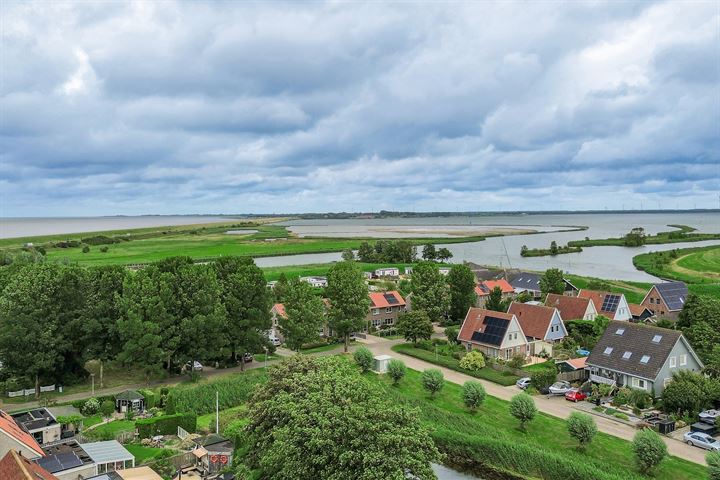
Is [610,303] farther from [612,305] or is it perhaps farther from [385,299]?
[385,299]

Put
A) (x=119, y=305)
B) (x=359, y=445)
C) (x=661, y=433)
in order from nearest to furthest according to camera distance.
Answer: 1. (x=359, y=445)
2. (x=661, y=433)
3. (x=119, y=305)

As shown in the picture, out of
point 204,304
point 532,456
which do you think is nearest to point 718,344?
point 532,456

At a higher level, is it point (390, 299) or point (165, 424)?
point (390, 299)

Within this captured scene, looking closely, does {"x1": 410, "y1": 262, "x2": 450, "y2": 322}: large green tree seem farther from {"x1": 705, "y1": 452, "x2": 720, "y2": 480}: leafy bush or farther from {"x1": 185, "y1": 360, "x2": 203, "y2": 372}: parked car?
{"x1": 705, "y1": 452, "x2": 720, "y2": 480}: leafy bush

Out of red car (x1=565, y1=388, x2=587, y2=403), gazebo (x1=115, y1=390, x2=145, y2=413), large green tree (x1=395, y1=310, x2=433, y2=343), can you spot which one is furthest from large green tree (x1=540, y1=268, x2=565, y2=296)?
gazebo (x1=115, y1=390, x2=145, y2=413)

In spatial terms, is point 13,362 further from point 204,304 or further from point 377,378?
point 377,378

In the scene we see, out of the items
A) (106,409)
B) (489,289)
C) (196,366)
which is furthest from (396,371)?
(489,289)
